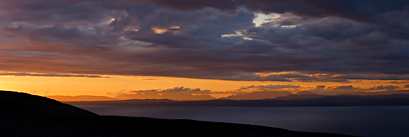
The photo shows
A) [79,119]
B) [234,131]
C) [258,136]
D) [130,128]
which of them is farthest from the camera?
[79,119]

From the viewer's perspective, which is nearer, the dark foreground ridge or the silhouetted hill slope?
the dark foreground ridge

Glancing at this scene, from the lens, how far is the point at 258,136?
24.4 meters

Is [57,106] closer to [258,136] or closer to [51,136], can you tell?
[51,136]

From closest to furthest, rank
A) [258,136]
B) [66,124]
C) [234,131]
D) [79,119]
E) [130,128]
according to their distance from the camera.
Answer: [258,136] < [234,131] < [130,128] < [66,124] < [79,119]

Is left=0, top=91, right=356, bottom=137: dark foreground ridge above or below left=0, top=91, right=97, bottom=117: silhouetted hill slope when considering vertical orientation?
below

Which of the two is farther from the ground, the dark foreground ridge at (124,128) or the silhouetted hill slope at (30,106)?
the silhouetted hill slope at (30,106)

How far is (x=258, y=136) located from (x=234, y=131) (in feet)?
11.0

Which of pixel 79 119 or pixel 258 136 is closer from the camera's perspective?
pixel 258 136

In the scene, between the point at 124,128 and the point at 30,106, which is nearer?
the point at 124,128

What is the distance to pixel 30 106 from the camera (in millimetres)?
57719

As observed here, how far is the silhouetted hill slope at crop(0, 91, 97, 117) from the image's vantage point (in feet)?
177

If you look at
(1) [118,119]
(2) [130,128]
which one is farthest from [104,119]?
(2) [130,128]

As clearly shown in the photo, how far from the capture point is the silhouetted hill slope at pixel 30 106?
177ft

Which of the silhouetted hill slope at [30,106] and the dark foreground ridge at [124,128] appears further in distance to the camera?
the silhouetted hill slope at [30,106]
